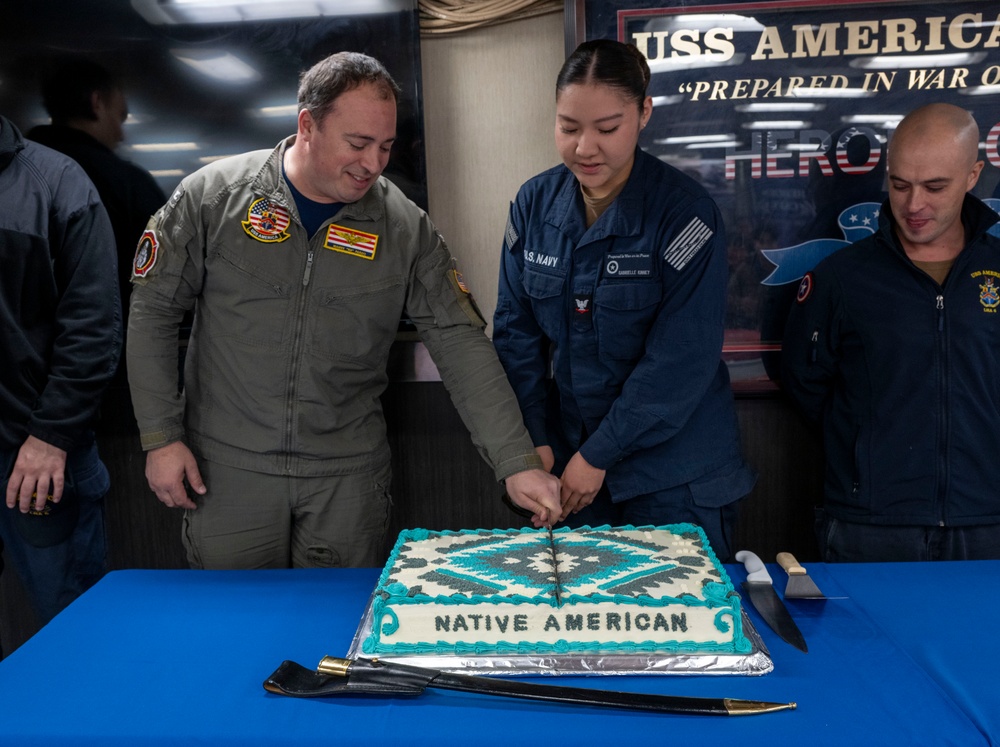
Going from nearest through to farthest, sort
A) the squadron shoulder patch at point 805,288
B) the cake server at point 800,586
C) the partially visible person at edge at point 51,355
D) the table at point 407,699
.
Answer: the table at point 407,699, the cake server at point 800,586, the partially visible person at edge at point 51,355, the squadron shoulder patch at point 805,288

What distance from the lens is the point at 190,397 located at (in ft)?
6.50

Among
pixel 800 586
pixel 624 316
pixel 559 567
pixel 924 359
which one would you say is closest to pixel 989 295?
pixel 924 359

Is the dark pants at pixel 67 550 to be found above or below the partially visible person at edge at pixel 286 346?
below

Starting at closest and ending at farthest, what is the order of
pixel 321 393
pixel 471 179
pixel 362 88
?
pixel 362 88
pixel 321 393
pixel 471 179

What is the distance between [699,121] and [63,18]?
181 centimetres

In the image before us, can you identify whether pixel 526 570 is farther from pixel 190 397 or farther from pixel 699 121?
pixel 699 121

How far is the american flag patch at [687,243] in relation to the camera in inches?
74.5

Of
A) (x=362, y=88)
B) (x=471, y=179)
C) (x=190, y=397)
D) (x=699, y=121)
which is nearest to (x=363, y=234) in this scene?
(x=362, y=88)

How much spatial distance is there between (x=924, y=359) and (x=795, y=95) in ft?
2.75

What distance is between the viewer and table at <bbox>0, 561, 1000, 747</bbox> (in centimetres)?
109

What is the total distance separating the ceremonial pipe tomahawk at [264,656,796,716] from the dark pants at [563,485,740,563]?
0.87 m

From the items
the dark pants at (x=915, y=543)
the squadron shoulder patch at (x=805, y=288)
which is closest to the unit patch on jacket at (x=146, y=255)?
the squadron shoulder patch at (x=805, y=288)

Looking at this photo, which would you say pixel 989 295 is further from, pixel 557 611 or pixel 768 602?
pixel 557 611

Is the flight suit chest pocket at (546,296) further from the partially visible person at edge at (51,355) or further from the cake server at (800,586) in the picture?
the partially visible person at edge at (51,355)
